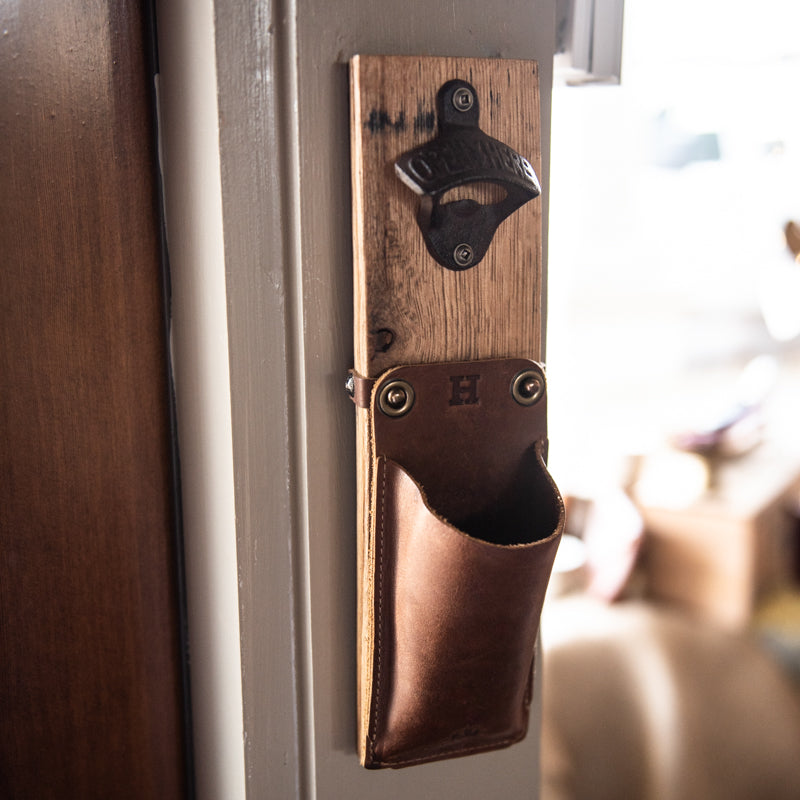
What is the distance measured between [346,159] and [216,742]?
43 centimetres

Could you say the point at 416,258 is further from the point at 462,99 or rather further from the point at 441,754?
the point at 441,754

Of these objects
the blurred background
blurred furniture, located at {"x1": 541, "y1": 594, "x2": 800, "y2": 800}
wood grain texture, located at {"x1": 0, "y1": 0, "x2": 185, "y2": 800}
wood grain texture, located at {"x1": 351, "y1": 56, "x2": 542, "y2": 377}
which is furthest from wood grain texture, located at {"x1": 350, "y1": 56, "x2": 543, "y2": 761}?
blurred furniture, located at {"x1": 541, "y1": 594, "x2": 800, "y2": 800}

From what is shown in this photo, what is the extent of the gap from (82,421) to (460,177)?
0.30 metres

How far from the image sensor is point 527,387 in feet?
1.59

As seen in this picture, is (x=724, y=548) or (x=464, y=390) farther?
(x=724, y=548)

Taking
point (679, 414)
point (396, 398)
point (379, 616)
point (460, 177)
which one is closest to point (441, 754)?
point (379, 616)

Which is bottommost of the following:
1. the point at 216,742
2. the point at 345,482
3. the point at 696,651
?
the point at 696,651

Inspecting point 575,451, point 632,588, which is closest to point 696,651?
point 632,588

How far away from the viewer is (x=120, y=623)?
55cm

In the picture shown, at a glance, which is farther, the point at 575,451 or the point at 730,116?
the point at 575,451

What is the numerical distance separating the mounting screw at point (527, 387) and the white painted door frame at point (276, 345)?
11 cm

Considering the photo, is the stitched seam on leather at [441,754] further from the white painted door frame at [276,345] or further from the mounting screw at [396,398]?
the mounting screw at [396,398]

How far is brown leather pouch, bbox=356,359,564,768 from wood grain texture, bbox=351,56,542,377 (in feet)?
0.06

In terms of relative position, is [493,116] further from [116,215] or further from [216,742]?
[216,742]
